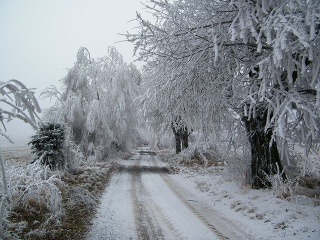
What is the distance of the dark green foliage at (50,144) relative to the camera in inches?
539

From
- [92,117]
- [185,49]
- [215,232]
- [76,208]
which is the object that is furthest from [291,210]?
[92,117]

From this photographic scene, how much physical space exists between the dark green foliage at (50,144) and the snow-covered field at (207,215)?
359cm

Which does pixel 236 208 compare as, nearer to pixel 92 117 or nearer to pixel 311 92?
pixel 311 92

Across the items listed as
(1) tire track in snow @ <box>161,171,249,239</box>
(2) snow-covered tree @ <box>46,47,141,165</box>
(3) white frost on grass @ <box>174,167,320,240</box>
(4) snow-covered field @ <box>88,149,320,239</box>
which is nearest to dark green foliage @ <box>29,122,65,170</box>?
(4) snow-covered field @ <box>88,149,320,239</box>

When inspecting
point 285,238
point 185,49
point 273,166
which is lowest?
point 285,238

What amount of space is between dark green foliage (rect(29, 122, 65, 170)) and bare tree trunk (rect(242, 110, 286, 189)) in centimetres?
863

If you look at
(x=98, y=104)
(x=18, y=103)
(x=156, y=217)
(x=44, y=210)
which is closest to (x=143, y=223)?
(x=156, y=217)

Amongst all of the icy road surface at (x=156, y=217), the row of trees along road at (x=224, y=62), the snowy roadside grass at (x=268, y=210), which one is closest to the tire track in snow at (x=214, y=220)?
the icy road surface at (x=156, y=217)

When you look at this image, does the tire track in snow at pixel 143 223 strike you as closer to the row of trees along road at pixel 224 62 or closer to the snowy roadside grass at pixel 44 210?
the snowy roadside grass at pixel 44 210

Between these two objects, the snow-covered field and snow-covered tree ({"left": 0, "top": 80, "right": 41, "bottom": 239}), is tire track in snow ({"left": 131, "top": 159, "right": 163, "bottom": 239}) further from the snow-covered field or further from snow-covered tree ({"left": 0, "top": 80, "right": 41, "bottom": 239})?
snow-covered tree ({"left": 0, "top": 80, "right": 41, "bottom": 239})

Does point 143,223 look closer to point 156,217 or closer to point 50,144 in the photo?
point 156,217

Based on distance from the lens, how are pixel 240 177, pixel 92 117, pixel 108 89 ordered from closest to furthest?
pixel 240 177 → pixel 92 117 → pixel 108 89

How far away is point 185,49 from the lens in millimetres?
7887

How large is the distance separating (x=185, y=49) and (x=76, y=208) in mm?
5319
